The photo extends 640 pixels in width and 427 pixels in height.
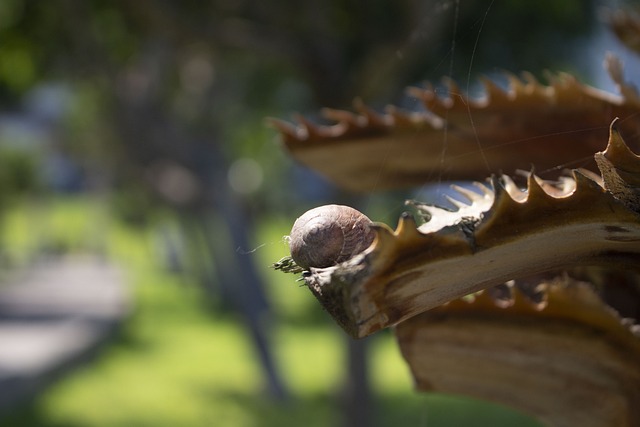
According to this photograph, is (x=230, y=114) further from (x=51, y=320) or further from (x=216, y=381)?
(x=216, y=381)

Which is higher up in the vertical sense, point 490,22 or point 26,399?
point 490,22

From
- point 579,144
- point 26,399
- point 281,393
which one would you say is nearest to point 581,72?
point 281,393

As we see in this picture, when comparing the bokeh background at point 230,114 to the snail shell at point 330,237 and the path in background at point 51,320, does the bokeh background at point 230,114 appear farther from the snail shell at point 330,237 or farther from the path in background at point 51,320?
the snail shell at point 330,237

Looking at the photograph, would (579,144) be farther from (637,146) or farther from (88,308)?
(88,308)

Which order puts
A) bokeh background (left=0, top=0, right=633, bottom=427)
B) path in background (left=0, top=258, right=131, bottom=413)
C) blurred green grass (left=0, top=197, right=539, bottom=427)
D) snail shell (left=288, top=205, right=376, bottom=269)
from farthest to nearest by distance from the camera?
path in background (left=0, top=258, right=131, bottom=413), blurred green grass (left=0, top=197, right=539, bottom=427), bokeh background (left=0, top=0, right=633, bottom=427), snail shell (left=288, top=205, right=376, bottom=269)

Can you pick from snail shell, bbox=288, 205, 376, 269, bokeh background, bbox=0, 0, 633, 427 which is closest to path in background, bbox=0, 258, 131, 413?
bokeh background, bbox=0, 0, 633, 427

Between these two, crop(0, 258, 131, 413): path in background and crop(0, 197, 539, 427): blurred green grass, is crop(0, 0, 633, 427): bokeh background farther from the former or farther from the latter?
crop(0, 258, 131, 413): path in background
